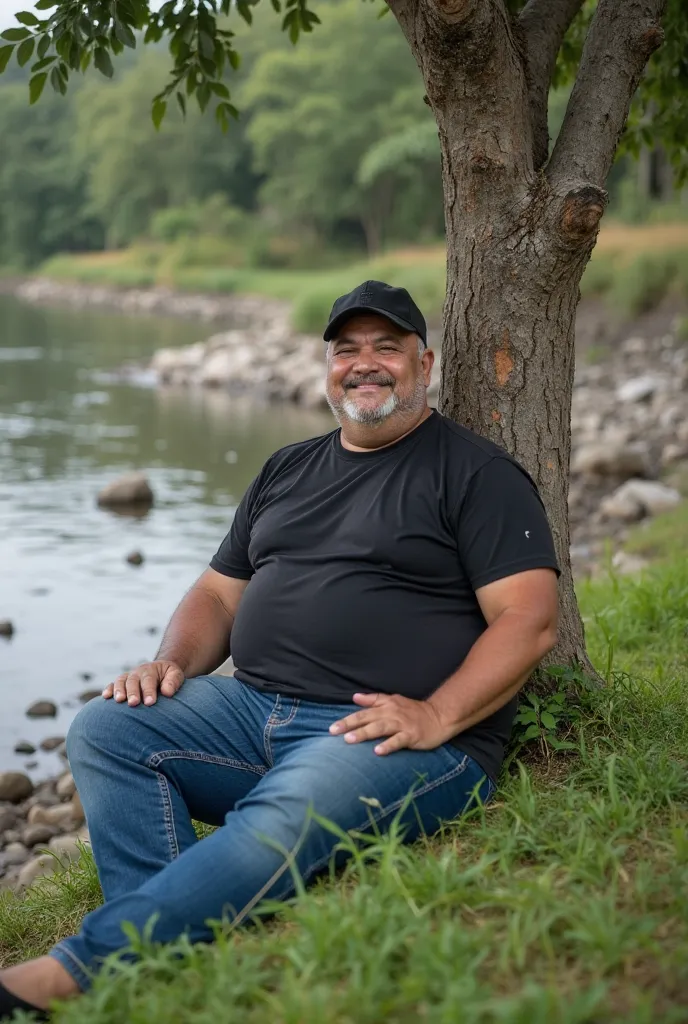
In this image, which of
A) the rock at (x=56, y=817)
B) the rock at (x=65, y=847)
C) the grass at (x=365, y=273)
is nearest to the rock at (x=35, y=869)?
the rock at (x=65, y=847)

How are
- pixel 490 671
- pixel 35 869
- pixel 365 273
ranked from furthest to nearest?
pixel 365 273 → pixel 35 869 → pixel 490 671

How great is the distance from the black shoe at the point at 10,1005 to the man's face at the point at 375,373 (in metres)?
1.85

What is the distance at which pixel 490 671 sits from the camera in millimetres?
3098

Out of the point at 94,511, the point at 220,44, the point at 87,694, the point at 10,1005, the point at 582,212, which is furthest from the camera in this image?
the point at 94,511

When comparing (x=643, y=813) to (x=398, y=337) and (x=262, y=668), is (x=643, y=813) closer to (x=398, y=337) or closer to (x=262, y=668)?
(x=262, y=668)

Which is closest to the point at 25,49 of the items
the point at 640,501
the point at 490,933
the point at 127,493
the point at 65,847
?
the point at 65,847

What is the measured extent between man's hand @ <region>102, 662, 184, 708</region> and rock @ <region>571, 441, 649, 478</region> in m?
9.27

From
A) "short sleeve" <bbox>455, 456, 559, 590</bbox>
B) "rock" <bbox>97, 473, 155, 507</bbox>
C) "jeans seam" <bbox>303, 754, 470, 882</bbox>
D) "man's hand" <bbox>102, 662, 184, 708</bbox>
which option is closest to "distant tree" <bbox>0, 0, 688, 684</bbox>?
"short sleeve" <bbox>455, 456, 559, 590</bbox>

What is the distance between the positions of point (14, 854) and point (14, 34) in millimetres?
3427

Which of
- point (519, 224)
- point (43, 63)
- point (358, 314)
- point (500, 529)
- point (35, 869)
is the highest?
point (43, 63)

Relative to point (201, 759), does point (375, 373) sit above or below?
above

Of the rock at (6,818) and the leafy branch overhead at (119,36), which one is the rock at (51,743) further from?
the leafy branch overhead at (119,36)

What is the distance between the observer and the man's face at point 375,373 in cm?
355

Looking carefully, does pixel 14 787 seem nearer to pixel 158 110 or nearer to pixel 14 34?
pixel 158 110
